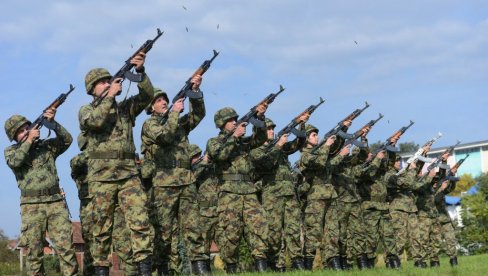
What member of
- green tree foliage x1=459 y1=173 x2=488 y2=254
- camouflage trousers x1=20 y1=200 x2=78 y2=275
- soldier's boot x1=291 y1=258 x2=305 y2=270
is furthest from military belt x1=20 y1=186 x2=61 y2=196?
green tree foliage x1=459 y1=173 x2=488 y2=254

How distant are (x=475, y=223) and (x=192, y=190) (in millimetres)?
29266

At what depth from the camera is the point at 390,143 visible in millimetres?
17078

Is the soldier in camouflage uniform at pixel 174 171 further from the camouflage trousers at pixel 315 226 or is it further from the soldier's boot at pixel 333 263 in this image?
the soldier's boot at pixel 333 263

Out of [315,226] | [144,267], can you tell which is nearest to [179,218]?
[144,267]

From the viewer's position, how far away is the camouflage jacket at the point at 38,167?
11555 mm

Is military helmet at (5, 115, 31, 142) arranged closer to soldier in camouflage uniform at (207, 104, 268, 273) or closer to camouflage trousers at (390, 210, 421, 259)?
soldier in camouflage uniform at (207, 104, 268, 273)

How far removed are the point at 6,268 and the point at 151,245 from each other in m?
31.0

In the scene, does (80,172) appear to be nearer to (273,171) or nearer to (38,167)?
(38,167)

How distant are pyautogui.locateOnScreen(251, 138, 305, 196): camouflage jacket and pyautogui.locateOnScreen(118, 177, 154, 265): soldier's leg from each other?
12.7 ft

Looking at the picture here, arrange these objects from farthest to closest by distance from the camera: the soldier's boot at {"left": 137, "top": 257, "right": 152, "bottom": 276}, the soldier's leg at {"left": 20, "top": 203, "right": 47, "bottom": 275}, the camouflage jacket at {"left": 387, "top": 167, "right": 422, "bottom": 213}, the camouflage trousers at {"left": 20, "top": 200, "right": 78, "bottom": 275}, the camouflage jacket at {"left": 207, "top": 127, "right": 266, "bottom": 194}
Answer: the camouflage jacket at {"left": 387, "top": 167, "right": 422, "bottom": 213}
the camouflage jacket at {"left": 207, "top": 127, "right": 266, "bottom": 194}
the soldier's leg at {"left": 20, "top": 203, "right": 47, "bottom": 275}
the camouflage trousers at {"left": 20, "top": 200, "right": 78, "bottom": 275}
the soldier's boot at {"left": 137, "top": 257, "right": 152, "bottom": 276}

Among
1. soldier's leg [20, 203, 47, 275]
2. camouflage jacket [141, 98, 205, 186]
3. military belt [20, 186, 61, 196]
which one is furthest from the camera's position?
military belt [20, 186, 61, 196]

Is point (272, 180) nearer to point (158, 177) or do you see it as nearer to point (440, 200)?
point (158, 177)

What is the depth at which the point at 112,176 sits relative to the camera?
400 inches

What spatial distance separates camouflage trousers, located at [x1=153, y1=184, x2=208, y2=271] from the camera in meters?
11.0
